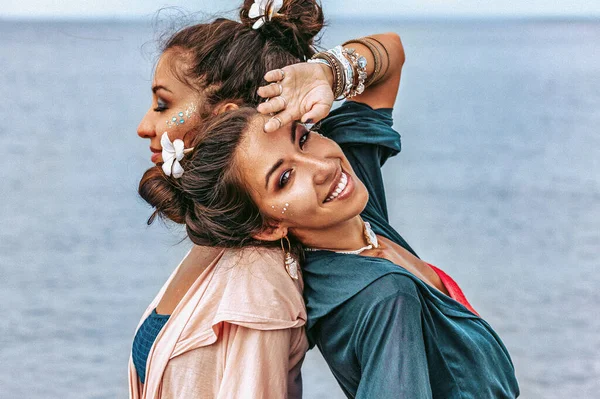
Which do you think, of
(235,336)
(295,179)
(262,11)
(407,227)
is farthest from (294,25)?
(407,227)

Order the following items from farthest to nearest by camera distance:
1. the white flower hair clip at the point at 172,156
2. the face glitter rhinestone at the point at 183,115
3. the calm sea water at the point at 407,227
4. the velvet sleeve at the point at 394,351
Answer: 1. the calm sea water at the point at 407,227
2. the face glitter rhinestone at the point at 183,115
3. the white flower hair clip at the point at 172,156
4. the velvet sleeve at the point at 394,351

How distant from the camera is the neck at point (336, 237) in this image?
6.64ft

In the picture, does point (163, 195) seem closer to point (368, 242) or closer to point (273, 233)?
point (273, 233)

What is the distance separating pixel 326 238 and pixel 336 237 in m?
0.02

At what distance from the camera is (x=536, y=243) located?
578 centimetres

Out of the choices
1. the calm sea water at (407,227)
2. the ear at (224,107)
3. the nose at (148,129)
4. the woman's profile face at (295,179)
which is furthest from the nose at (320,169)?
the calm sea water at (407,227)

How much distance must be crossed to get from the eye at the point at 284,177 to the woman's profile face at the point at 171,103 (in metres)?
0.28

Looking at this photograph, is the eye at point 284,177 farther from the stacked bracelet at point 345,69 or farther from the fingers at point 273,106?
the stacked bracelet at point 345,69

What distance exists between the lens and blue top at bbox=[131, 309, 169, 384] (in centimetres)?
204

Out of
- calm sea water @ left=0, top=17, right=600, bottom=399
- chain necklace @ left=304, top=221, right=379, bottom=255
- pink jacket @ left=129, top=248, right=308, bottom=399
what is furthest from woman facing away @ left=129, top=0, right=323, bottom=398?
calm sea water @ left=0, top=17, right=600, bottom=399

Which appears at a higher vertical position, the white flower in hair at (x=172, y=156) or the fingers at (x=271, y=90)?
the fingers at (x=271, y=90)

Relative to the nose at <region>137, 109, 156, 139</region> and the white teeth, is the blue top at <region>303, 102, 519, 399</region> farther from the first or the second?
the nose at <region>137, 109, 156, 139</region>

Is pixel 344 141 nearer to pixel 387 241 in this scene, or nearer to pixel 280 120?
pixel 387 241

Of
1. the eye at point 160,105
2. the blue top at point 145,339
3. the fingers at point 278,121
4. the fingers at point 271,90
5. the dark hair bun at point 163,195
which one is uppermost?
the fingers at point 271,90
